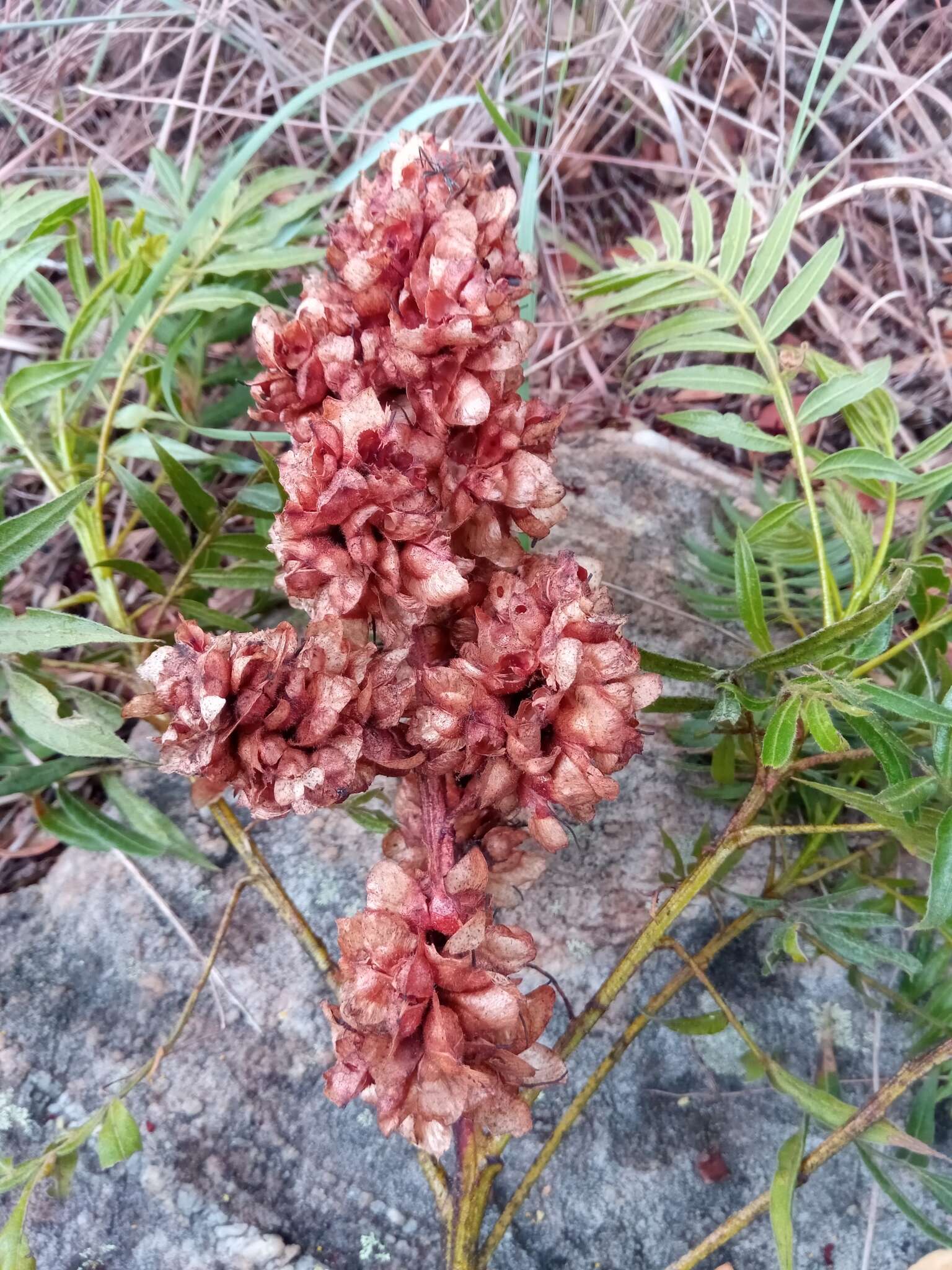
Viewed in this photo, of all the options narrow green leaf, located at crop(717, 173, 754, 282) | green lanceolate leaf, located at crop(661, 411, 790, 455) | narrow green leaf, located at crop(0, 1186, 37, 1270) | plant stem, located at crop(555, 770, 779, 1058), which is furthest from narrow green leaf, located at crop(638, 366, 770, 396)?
narrow green leaf, located at crop(0, 1186, 37, 1270)

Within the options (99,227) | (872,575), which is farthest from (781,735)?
(99,227)

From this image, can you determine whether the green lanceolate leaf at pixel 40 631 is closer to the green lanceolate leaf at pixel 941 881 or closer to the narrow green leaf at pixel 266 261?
the narrow green leaf at pixel 266 261

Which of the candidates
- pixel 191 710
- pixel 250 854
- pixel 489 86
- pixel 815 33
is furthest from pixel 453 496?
pixel 815 33

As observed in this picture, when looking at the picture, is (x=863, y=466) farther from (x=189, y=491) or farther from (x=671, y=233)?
(x=189, y=491)

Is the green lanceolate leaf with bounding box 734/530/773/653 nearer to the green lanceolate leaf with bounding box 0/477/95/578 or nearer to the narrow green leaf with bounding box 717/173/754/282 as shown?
the narrow green leaf with bounding box 717/173/754/282

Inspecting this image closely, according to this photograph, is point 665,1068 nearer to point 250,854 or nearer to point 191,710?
point 250,854
